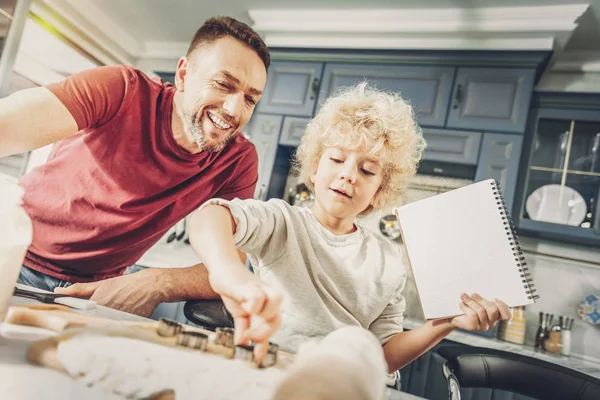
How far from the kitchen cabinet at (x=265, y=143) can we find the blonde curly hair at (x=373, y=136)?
1623 mm

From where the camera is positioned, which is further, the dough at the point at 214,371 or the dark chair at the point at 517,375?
the dark chair at the point at 517,375

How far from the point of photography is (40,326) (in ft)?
1.11

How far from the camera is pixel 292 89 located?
8.65 ft

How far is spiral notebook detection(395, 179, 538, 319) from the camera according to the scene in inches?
21.6

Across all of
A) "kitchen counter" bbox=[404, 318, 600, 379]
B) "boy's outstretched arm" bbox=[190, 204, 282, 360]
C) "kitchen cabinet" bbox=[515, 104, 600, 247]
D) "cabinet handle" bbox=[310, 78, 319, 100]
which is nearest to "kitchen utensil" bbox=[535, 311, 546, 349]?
"kitchen counter" bbox=[404, 318, 600, 379]

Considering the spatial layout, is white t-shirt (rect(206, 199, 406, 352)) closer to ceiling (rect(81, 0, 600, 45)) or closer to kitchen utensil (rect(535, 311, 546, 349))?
kitchen utensil (rect(535, 311, 546, 349))

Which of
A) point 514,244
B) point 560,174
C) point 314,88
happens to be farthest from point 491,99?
point 514,244

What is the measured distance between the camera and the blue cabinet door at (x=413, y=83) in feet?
7.60

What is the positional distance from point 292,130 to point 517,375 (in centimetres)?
198

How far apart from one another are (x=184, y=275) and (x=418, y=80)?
1.99 m

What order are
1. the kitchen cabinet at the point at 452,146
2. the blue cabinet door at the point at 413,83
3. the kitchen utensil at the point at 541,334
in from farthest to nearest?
the blue cabinet door at the point at 413,83 < the kitchen cabinet at the point at 452,146 < the kitchen utensil at the point at 541,334

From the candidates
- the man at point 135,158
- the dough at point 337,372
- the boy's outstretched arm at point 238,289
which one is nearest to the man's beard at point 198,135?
the man at point 135,158

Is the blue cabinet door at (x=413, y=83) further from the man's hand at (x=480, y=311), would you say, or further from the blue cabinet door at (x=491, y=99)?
the man's hand at (x=480, y=311)

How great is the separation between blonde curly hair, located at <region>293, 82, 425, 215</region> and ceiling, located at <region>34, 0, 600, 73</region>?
166 centimetres
